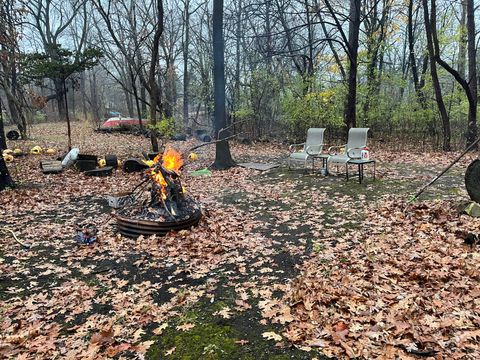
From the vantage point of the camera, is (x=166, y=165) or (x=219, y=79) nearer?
(x=166, y=165)

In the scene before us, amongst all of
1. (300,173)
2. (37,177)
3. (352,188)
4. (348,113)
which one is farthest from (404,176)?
(37,177)

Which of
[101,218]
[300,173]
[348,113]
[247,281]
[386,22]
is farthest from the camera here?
[386,22]

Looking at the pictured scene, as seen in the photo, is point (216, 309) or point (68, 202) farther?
point (68, 202)

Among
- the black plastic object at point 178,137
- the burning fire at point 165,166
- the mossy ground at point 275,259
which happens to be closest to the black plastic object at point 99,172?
the mossy ground at point 275,259

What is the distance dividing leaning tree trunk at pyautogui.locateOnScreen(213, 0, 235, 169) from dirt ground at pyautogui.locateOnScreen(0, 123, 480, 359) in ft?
10.9

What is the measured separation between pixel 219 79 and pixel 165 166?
16.5 ft

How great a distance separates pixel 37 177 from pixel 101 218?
4457 mm

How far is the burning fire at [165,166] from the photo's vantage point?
5.07 m

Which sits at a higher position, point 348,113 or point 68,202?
point 348,113

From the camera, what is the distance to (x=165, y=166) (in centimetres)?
523

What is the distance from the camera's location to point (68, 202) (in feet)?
22.9

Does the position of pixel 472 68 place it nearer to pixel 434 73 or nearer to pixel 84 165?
pixel 434 73

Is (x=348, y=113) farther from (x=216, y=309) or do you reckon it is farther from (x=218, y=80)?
(x=216, y=309)

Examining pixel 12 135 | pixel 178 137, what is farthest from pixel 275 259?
pixel 12 135
